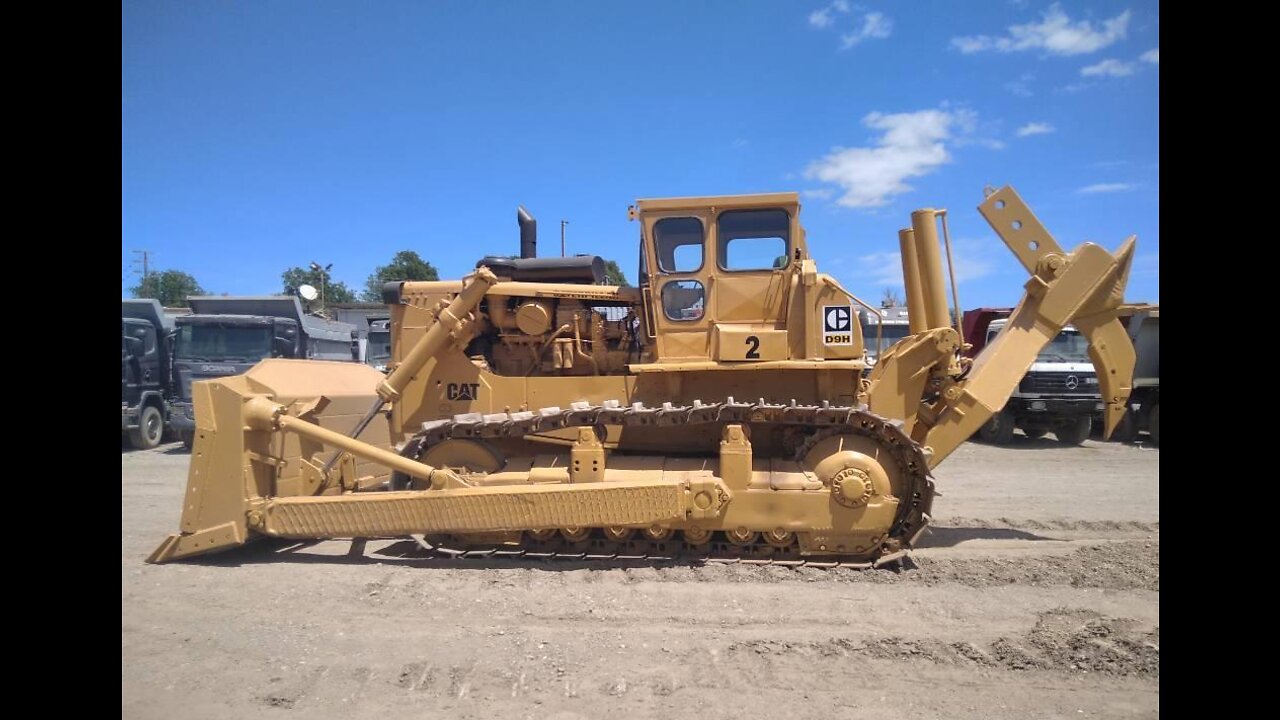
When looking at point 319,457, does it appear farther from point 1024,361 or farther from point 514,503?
point 1024,361

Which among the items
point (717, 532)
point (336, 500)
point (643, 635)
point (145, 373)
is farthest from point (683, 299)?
point (145, 373)

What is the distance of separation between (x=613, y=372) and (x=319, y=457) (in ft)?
9.69

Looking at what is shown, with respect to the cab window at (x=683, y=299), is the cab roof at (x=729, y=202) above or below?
above

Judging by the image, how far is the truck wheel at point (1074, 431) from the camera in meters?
14.7

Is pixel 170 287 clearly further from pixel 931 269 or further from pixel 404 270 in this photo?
pixel 931 269

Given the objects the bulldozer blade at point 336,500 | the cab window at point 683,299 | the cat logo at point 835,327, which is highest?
the cab window at point 683,299

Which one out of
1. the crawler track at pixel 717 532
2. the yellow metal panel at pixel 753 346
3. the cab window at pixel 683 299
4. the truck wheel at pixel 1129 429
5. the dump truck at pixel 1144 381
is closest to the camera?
the crawler track at pixel 717 532

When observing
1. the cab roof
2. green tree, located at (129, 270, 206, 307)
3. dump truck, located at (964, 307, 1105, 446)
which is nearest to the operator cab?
the cab roof

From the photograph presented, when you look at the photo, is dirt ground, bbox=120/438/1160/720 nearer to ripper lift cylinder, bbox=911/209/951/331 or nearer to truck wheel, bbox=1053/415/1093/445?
ripper lift cylinder, bbox=911/209/951/331

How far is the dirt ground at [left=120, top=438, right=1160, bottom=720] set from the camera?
361cm

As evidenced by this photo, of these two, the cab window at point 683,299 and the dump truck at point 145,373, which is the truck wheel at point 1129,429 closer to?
the cab window at point 683,299

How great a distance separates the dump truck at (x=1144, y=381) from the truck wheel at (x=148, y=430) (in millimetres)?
21107

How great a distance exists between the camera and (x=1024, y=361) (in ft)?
21.1

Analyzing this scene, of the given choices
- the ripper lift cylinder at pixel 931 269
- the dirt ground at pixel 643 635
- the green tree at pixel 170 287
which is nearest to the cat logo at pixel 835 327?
the ripper lift cylinder at pixel 931 269
